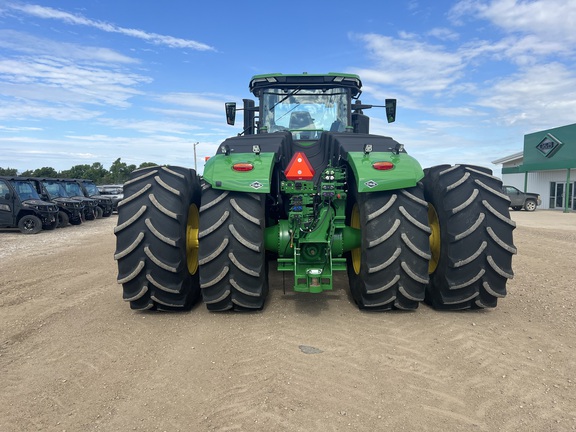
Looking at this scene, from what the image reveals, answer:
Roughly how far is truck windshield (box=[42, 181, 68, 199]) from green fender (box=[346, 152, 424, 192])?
15865mm

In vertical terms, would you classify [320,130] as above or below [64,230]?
above

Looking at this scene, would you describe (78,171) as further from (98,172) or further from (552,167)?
(552,167)

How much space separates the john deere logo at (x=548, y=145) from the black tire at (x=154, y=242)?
32.3m

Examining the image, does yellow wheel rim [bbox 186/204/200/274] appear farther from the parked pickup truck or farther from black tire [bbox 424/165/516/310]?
the parked pickup truck

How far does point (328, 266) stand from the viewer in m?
4.28

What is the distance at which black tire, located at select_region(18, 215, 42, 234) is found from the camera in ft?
45.3

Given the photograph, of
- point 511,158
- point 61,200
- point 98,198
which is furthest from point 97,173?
point 511,158

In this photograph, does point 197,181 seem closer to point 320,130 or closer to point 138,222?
point 138,222

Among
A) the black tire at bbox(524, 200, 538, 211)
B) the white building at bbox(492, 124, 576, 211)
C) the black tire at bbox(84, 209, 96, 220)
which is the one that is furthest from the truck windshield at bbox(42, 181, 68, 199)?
the white building at bbox(492, 124, 576, 211)

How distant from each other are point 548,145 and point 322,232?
32.3 m

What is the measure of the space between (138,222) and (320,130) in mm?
3111

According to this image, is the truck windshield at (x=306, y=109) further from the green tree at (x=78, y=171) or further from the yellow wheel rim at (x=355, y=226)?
the green tree at (x=78, y=171)

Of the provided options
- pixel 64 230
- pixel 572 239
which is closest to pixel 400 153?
pixel 572 239

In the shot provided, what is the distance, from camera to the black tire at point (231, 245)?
4.00 metres
